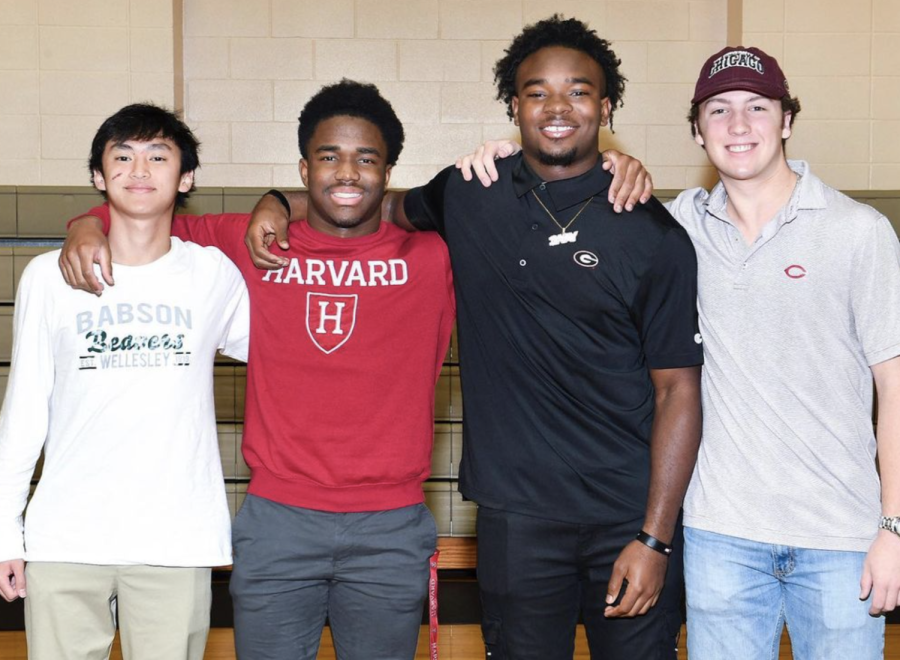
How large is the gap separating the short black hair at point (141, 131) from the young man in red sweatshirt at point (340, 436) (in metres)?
0.31

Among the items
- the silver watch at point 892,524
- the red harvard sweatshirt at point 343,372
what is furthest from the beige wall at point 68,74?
the silver watch at point 892,524

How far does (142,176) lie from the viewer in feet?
7.21

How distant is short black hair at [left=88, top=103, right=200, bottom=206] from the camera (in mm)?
2246

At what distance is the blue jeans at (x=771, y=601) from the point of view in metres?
1.93

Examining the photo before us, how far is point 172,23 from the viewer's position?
486 cm

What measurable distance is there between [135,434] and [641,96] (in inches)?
154

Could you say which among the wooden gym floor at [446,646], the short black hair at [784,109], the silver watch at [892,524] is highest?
the short black hair at [784,109]

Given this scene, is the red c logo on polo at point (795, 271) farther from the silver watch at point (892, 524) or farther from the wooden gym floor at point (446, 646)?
the wooden gym floor at point (446, 646)

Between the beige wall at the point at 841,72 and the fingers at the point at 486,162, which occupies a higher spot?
the beige wall at the point at 841,72

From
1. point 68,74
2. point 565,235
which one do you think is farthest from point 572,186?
point 68,74

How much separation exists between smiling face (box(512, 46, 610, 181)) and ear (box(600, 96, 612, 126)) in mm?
31

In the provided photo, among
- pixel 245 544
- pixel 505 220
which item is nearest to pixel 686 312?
pixel 505 220

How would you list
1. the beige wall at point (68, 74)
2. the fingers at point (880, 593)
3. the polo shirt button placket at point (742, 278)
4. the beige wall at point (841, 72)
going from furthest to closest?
the beige wall at point (841, 72) → the beige wall at point (68, 74) → the polo shirt button placket at point (742, 278) → the fingers at point (880, 593)

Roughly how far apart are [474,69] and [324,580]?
12.1 feet
